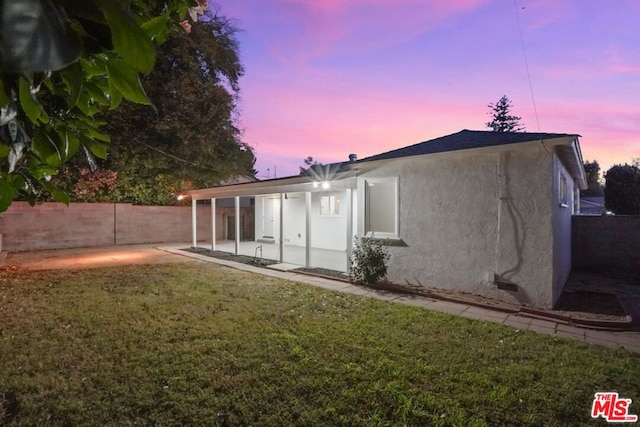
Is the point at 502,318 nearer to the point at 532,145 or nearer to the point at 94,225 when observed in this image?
the point at 532,145

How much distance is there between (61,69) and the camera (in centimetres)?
77

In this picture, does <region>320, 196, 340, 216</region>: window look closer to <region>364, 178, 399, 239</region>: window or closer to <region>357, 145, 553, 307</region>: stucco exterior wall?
<region>364, 178, 399, 239</region>: window

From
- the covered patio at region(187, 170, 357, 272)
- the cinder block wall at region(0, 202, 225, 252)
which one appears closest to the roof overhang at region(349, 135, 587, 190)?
the covered patio at region(187, 170, 357, 272)

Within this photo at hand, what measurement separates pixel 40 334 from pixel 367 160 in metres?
7.44

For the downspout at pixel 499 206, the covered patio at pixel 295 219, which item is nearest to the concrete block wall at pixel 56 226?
the covered patio at pixel 295 219

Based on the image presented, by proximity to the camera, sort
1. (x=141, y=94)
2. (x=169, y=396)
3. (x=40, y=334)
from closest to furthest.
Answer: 1. (x=141, y=94)
2. (x=169, y=396)
3. (x=40, y=334)

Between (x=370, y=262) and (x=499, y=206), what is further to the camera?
(x=370, y=262)

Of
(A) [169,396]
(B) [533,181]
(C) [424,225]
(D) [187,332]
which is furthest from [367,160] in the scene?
(A) [169,396]

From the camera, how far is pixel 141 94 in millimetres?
827

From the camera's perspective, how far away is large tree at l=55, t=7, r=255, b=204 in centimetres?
1736

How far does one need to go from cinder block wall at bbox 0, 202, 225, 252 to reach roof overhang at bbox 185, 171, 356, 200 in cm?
475

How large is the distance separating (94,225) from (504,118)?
43.2 meters

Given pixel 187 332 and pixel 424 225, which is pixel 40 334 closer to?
pixel 187 332

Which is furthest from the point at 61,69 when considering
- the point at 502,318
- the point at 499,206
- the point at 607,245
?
the point at 607,245
